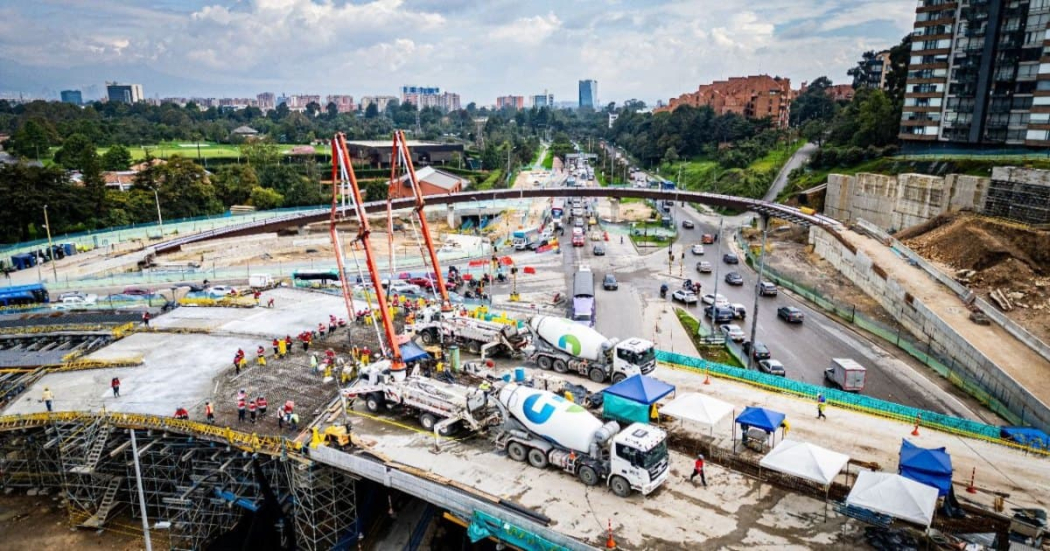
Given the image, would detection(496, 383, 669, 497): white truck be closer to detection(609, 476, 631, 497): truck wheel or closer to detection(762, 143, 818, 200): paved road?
detection(609, 476, 631, 497): truck wheel

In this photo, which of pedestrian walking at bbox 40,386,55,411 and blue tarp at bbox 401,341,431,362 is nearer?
pedestrian walking at bbox 40,386,55,411

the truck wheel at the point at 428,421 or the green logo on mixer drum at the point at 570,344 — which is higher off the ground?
the green logo on mixer drum at the point at 570,344

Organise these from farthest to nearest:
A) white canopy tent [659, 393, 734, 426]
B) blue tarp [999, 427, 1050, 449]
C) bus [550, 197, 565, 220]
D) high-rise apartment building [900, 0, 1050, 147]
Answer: bus [550, 197, 565, 220]
high-rise apartment building [900, 0, 1050, 147]
blue tarp [999, 427, 1050, 449]
white canopy tent [659, 393, 734, 426]

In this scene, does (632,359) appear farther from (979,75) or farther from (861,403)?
(979,75)

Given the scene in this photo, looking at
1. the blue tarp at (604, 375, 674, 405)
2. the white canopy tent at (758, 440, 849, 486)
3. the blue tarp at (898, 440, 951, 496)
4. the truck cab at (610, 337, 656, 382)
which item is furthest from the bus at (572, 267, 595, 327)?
the blue tarp at (898, 440, 951, 496)

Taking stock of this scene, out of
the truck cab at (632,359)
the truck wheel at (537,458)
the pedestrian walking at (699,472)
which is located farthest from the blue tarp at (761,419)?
the truck wheel at (537,458)

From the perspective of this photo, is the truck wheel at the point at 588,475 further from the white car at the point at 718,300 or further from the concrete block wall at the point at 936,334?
the white car at the point at 718,300
